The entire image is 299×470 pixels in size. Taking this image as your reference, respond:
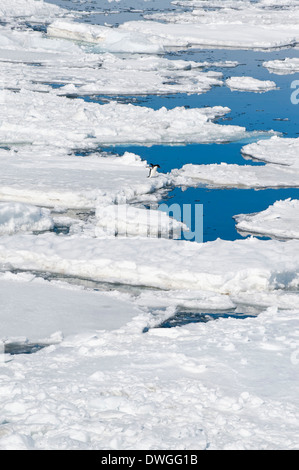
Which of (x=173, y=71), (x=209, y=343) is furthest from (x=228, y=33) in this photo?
(x=209, y=343)

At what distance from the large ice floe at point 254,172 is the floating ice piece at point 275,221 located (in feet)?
3.74

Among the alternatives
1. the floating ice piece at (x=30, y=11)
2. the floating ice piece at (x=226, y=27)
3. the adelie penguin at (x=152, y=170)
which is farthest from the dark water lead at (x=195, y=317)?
the floating ice piece at (x=30, y=11)

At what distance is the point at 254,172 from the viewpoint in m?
11.4

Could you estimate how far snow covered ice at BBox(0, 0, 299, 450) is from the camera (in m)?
4.50

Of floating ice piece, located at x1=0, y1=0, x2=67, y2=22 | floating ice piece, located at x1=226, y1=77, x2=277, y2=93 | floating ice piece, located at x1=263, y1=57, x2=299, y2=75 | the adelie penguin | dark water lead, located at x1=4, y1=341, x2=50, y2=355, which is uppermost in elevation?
floating ice piece, located at x1=0, y1=0, x2=67, y2=22

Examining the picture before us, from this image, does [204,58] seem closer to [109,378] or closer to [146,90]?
[146,90]

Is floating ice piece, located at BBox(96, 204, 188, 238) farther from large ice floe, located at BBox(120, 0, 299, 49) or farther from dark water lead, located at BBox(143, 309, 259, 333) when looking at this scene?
large ice floe, located at BBox(120, 0, 299, 49)

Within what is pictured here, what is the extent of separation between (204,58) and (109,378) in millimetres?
18243

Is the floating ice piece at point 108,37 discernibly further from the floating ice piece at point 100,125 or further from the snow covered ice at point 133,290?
the floating ice piece at point 100,125

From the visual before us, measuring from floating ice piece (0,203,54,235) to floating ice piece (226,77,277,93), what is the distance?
10.3 metres

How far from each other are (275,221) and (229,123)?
19.0 ft

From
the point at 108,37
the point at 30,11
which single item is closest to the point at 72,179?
the point at 108,37

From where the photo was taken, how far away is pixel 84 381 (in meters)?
4.98

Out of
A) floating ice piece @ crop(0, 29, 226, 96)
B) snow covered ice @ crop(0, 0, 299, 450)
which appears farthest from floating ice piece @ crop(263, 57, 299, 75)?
snow covered ice @ crop(0, 0, 299, 450)
